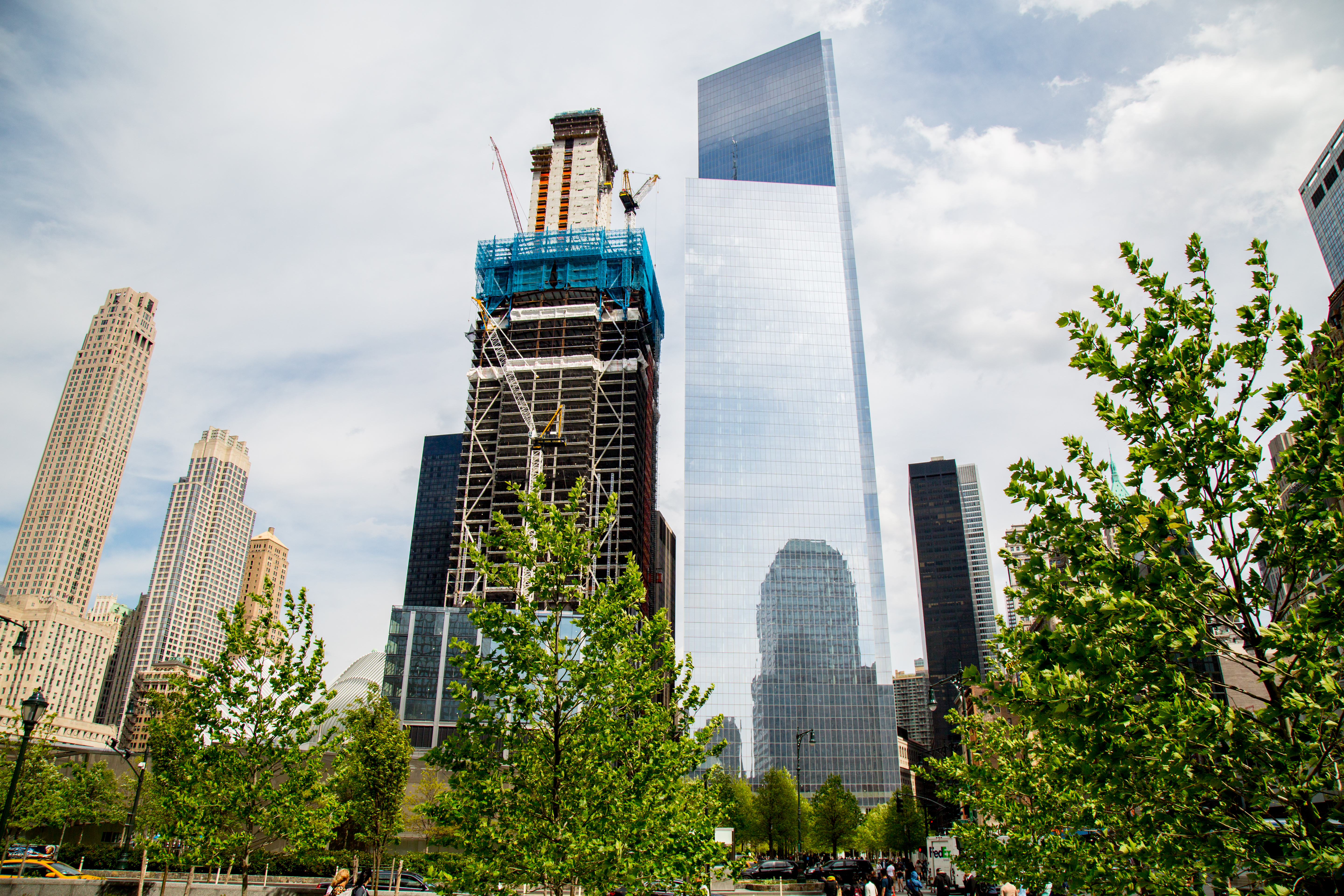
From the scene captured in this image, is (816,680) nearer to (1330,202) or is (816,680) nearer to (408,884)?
(408,884)

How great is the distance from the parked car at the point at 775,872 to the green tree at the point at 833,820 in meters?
27.0

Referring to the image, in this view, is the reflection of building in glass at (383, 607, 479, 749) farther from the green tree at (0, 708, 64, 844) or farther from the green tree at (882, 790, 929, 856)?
the green tree at (0, 708, 64, 844)

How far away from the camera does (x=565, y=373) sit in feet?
527

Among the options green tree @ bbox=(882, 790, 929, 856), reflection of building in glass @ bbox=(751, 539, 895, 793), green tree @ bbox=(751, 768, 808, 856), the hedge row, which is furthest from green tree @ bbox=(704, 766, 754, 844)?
the hedge row

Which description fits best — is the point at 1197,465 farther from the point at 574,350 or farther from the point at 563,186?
the point at 563,186

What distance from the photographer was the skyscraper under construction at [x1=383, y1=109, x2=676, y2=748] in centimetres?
15300

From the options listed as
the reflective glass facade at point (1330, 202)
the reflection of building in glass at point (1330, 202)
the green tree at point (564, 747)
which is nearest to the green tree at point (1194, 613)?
the green tree at point (564, 747)

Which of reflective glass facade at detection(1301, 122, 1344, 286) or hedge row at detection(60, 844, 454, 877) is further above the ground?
reflective glass facade at detection(1301, 122, 1344, 286)

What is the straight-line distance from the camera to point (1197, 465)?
33.8 feet

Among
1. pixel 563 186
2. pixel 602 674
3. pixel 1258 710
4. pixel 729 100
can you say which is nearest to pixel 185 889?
pixel 602 674

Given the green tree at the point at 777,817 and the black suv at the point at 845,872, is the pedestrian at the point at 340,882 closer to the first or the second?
the black suv at the point at 845,872

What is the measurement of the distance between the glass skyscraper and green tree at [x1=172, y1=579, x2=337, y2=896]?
114319 mm

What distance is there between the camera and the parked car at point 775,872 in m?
54.7

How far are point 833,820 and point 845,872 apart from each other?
32.2 meters
